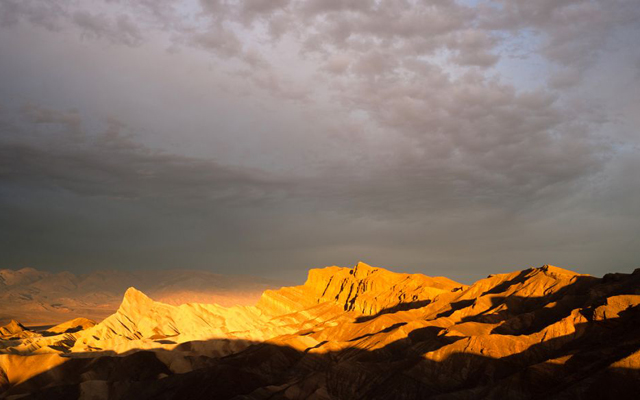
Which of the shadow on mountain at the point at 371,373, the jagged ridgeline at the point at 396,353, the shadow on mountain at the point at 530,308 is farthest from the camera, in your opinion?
the shadow on mountain at the point at 530,308

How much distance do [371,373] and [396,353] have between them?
14.1 metres

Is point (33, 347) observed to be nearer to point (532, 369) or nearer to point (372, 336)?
point (372, 336)

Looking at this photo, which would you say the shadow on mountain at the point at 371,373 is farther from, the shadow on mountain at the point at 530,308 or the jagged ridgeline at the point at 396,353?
the shadow on mountain at the point at 530,308

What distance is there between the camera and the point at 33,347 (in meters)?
128

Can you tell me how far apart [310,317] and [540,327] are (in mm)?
88344

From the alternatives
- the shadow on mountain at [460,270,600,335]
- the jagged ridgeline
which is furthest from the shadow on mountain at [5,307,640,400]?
the shadow on mountain at [460,270,600,335]

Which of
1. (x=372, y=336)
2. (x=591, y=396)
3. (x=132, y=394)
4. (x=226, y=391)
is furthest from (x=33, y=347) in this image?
(x=591, y=396)

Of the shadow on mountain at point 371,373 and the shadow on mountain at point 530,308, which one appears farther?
the shadow on mountain at point 530,308

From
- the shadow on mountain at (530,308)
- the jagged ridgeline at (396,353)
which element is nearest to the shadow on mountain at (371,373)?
the jagged ridgeline at (396,353)

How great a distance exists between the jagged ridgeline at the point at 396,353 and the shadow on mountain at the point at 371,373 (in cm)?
21

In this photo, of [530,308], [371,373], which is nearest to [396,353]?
[371,373]

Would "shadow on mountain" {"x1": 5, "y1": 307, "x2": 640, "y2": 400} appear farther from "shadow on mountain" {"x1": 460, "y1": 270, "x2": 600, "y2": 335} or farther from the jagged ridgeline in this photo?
"shadow on mountain" {"x1": 460, "y1": 270, "x2": 600, "y2": 335}

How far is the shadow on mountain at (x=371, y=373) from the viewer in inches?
2864

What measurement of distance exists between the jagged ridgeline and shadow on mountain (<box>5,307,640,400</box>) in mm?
215
